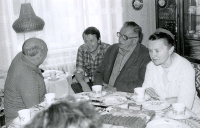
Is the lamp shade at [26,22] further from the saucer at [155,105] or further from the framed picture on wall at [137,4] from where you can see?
the saucer at [155,105]

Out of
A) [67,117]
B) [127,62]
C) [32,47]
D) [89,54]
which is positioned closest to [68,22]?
[89,54]

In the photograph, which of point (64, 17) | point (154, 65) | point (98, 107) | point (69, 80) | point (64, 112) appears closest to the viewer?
point (64, 112)

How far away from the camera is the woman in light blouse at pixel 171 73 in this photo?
2223 millimetres

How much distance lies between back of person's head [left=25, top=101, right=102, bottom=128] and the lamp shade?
3.27 metres

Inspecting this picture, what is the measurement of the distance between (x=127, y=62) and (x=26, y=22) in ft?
5.69

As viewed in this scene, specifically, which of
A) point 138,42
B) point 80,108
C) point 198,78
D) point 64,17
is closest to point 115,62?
point 138,42

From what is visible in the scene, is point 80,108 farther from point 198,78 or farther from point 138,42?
point 138,42

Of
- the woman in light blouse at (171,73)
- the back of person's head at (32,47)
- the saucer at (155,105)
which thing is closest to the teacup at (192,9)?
the woman in light blouse at (171,73)

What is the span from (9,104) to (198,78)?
1.78 m

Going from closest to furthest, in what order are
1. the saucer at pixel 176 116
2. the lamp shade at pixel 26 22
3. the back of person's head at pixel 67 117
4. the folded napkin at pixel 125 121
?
1. the back of person's head at pixel 67 117
2. the folded napkin at pixel 125 121
3. the saucer at pixel 176 116
4. the lamp shade at pixel 26 22

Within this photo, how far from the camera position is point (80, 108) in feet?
2.68

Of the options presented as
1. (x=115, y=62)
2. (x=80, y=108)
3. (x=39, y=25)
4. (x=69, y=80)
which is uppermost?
(x=39, y=25)

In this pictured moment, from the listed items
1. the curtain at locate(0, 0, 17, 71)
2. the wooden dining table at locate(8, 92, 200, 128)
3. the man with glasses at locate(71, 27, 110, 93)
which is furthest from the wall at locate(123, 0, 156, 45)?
the wooden dining table at locate(8, 92, 200, 128)

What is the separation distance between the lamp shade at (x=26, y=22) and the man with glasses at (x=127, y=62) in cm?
136
